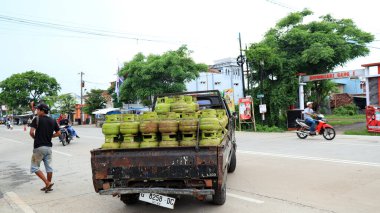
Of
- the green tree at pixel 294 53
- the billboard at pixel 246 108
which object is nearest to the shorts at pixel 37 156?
the billboard at pixel 246 108

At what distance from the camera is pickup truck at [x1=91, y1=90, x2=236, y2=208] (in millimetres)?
4234

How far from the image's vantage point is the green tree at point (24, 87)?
60.3m

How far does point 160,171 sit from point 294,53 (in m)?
21.1

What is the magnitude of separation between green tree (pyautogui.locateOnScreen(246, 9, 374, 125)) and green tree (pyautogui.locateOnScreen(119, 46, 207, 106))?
7261 mm

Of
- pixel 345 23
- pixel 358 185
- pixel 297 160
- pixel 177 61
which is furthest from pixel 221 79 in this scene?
pixel 358 185

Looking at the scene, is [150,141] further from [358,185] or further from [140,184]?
[358,185]

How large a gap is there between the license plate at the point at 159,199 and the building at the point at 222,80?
41658 mm

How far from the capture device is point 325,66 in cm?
2383

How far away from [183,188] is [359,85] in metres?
55.5

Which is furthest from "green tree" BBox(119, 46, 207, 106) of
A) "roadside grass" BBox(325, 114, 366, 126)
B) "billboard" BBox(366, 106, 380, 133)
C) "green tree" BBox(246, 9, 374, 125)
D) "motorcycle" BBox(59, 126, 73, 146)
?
"billboard" BBox(366, 106, 380, 133)

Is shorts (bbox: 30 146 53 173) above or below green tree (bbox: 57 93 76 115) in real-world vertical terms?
below

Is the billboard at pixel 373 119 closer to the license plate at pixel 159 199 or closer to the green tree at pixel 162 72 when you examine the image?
the license plate at pixel 159 199

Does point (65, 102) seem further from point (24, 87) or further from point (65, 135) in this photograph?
point (65, 135)

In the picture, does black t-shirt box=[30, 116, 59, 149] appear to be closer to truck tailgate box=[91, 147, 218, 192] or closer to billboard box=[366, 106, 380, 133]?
truck tailgate box=[91, 147, 218, 192]
